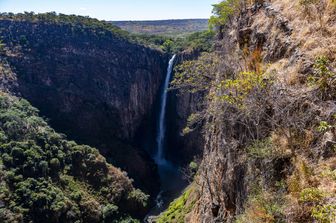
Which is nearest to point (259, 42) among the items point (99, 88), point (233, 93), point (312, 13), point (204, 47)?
point (312, 13)

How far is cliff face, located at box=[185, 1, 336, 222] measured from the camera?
7445mm

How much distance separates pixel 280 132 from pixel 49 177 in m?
24.5

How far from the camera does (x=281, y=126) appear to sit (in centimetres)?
875

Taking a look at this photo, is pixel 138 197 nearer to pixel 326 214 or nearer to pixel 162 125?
pixel 162 125

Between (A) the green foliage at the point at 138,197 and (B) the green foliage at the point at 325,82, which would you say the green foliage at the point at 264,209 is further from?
(A) the green foliage at the point at 138,197

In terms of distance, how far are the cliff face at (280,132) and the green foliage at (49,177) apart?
16980 millimetres

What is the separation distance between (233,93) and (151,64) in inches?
1549

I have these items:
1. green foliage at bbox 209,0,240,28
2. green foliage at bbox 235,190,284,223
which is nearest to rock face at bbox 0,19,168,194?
green foliage at bbox 209,0,240,28

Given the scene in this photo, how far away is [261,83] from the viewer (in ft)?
30.6

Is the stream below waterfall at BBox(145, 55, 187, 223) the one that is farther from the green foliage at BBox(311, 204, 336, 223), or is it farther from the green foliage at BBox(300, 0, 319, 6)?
the green foliage at BBox(311, 204, 336, 223)

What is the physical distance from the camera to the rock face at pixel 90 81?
39.4m

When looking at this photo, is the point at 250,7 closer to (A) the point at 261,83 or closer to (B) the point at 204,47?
(A) the point at 261,83

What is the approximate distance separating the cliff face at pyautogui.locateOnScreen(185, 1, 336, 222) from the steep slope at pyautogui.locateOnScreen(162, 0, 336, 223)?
2cm

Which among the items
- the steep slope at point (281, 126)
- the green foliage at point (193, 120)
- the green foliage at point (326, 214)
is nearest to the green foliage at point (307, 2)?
the steep slope at point (281, 126)
